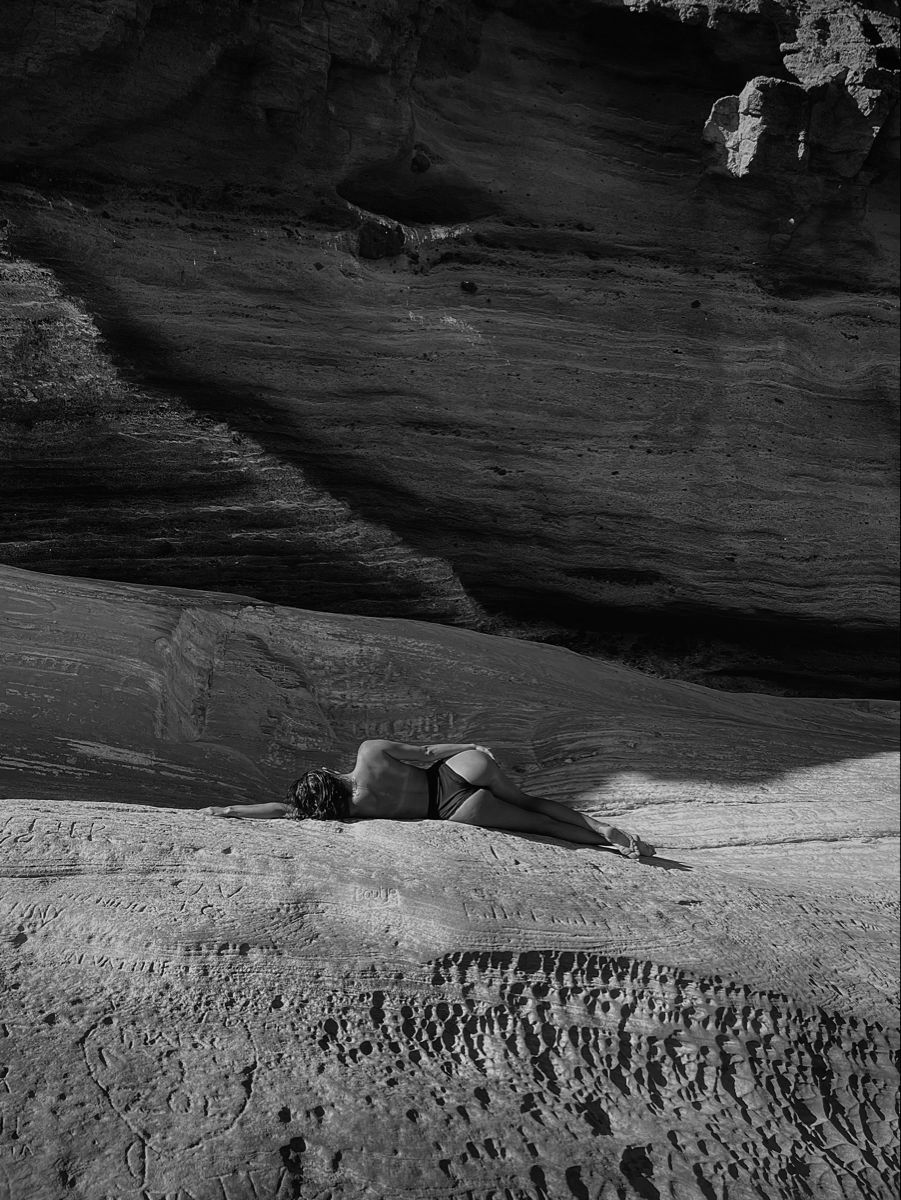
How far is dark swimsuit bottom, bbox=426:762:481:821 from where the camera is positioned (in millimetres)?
4480

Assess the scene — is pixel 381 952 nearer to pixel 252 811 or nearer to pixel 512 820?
pixel 252 811

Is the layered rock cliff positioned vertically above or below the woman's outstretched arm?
above

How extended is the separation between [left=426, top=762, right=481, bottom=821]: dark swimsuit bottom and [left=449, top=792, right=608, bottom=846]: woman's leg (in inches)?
1.1

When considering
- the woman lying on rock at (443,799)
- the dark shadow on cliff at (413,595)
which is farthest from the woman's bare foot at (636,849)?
the dark shadow on cliff at (413,595)

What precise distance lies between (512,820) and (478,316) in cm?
275

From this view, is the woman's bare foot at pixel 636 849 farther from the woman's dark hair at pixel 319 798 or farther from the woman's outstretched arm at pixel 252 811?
the woman's outstretched arm at pixel 252 811

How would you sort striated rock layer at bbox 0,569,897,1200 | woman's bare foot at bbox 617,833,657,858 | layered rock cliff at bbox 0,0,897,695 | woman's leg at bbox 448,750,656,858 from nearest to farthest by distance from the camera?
striated rock layer at bbox 0,569,897,1200
woman's bare foot at bbox 617,833,657,858
woman's leg at bbox 448,750,656,858
layered rock cliff at bbox 0,0,897,695

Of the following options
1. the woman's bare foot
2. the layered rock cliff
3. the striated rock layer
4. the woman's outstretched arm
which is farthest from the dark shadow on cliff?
the woman's bare foot

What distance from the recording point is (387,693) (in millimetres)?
5254

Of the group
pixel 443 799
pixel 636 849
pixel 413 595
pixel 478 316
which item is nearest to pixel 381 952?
pixel 443 799

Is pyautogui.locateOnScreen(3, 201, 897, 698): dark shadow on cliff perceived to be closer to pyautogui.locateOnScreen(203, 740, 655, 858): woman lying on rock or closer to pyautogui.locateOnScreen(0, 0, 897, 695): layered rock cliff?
pyautogui.locateOnScreen(0, 0, 897, 695): layered rock cliff

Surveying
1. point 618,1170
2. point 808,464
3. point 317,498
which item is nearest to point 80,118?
point 317,498

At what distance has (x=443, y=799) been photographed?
4504 mm

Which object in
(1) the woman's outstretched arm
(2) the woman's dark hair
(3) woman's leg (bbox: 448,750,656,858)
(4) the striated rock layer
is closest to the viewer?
Answer: (4) the striated rock layer
